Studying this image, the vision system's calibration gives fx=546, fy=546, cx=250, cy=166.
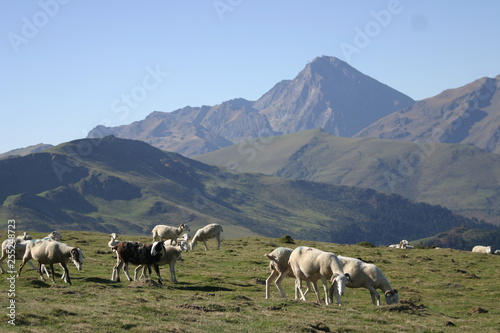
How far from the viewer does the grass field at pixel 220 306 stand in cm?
2192

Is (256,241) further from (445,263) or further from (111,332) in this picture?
(111,332)

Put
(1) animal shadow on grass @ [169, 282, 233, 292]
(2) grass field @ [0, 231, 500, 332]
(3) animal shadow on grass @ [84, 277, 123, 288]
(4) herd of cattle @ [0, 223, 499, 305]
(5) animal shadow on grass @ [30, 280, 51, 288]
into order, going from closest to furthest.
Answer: (2) grass field @ [0, 231, 500, 332] → (4) herd of cattle @ [0, 223, 499, 305] → (5) animal shadow on grass @ [30, 280, 51, 288] → (3) animal shadow on grass @ [84, 277, 123, 288] → (1) animal shadow on grass @ [169, 282, 233, 292]

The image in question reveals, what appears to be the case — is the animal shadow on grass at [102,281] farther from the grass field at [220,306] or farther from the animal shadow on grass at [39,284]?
the animal shadow on grass at [39,284]

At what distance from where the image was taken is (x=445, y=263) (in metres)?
57.1

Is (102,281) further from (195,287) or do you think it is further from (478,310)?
(478,310)

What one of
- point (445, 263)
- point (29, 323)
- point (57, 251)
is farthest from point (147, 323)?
point (445, 263)

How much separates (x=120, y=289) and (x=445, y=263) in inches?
1533

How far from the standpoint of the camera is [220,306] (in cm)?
2611

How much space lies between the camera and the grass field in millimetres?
21922

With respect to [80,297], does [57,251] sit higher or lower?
higher

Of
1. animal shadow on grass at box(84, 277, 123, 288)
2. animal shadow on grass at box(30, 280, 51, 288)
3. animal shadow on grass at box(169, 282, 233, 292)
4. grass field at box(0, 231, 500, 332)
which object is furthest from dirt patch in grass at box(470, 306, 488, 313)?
animal shadow on grass at box(30, 280, 51, 288)

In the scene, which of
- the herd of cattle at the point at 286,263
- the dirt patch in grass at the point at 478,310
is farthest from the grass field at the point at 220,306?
the herd of cattle at the point at 286,263

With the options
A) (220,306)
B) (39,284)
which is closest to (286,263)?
(220,306)

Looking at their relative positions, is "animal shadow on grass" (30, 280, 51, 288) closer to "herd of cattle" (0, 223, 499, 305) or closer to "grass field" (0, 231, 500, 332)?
"grass field" (0, 231, 500, 332)
